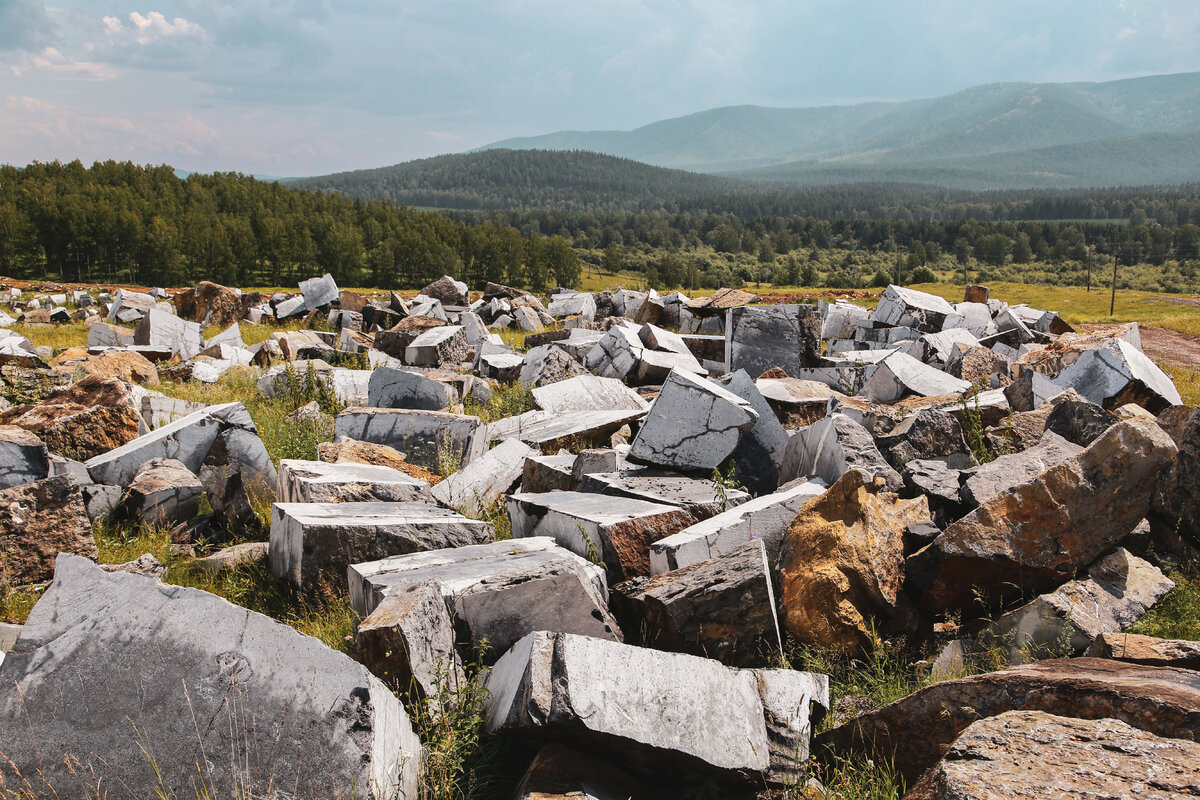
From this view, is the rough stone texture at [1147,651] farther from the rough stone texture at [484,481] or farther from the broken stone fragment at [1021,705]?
the rough stone texture at [484,481]

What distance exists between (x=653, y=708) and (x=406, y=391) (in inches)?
234

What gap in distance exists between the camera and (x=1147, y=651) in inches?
124

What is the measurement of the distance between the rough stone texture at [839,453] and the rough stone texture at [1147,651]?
5.07ft

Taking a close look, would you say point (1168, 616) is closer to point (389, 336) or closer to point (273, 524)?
point (273, 524)

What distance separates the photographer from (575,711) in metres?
2.64

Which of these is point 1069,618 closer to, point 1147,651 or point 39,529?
point 1147,651

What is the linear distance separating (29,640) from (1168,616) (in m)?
5.43

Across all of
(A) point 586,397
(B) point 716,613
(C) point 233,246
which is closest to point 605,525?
(B) point 716,613

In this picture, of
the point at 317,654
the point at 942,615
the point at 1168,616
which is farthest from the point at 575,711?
the point at 1168,616

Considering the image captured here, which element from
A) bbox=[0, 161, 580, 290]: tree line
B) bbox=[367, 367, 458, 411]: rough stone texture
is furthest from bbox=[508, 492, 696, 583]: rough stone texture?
bbox=[0, 161, 580, 290]: tree line

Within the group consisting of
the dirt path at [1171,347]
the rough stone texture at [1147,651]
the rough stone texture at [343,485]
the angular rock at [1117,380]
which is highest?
the angular rock at [1117,380]

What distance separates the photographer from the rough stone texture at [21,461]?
499cm

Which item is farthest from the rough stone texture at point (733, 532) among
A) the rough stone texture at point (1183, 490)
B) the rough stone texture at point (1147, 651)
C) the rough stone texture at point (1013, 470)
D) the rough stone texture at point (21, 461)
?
the rough stone texture at point (21, 461)

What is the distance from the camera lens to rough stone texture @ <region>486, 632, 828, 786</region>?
2654 millimetres
